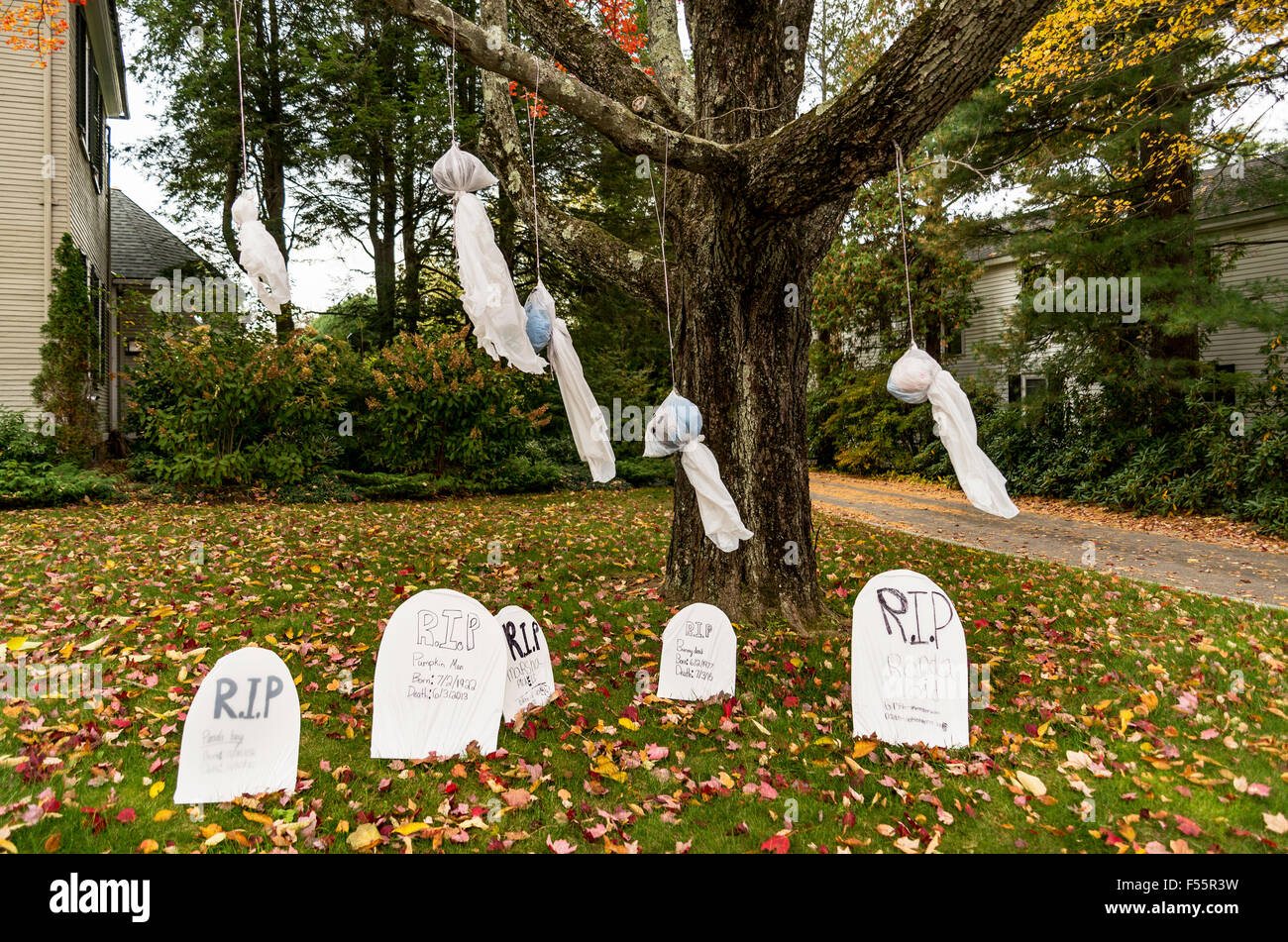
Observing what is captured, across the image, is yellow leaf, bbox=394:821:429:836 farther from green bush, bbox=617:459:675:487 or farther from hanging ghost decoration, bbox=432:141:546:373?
green bush, bbox=617:459:675:487

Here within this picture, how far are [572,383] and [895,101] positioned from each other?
86.2 inches

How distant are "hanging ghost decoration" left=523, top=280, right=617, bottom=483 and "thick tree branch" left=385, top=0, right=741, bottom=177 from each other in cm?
92

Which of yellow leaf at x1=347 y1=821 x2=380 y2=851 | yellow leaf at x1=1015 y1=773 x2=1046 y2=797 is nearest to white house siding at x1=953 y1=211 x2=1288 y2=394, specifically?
yellow leaf at x1=1015 y1=773 x2=1046 y2=797

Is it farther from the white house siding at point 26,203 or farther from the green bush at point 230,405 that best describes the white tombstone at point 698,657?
the white house siding at point 26,203

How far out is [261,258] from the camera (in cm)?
354

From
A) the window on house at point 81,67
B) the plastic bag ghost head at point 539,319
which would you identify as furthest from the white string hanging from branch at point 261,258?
the window on house at point 81,67

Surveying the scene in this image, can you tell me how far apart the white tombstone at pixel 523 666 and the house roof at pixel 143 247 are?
51.6ft

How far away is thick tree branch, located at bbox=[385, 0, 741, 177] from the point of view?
11.9 feet

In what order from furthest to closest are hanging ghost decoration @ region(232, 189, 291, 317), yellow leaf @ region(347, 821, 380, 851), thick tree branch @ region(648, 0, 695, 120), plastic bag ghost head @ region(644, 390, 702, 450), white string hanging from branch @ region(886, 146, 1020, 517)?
thick tree branch @ region(648, 0, 695, 120)
plastic bag ghost head @ region(644, 390, 702, 450)
white string hanging from branch @ region(886, 146, 1020, 517)
hanging ghost decoration @ region(232, 189, 291, 317)
yellow leaf @ region(347, 821, 380, 851)

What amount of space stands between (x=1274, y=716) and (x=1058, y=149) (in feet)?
37.1

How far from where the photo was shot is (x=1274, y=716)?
13.6ft

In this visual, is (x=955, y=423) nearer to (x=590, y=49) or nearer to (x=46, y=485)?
(x=590, y=49)

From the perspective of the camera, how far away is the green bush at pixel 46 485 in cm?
975

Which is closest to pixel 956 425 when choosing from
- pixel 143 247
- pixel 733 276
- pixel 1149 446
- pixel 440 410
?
pixel 733 276
